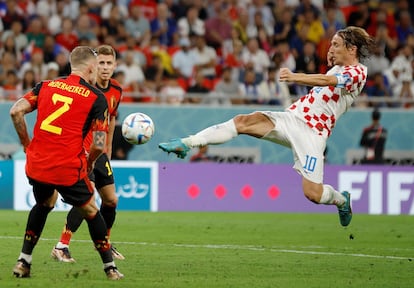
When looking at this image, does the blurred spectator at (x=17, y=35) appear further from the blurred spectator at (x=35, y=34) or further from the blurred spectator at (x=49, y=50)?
the blurred spectator at (x=49, y=50)

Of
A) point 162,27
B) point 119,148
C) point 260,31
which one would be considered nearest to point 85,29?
point 162,27

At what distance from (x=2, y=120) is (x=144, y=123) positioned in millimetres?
10234

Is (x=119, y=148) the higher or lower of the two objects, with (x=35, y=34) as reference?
lower

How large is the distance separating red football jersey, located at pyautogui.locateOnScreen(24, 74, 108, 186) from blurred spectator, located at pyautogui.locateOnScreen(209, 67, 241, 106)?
1230cm

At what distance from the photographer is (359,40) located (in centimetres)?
1159

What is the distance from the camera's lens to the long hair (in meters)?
11.6

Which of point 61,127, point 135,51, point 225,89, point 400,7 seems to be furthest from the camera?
point 400,7

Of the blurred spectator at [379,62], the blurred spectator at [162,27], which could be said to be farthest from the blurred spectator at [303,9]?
the blurred spectator at [162,27]

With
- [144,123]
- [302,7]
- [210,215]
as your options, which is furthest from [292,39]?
[144,123]

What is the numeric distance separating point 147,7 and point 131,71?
2.65m

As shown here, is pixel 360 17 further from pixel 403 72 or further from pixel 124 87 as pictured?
pixel 124 87

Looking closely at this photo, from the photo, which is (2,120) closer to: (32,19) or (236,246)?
(32,19)

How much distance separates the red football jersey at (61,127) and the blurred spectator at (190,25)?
14.5 metres

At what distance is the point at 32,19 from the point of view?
22.0 meters
